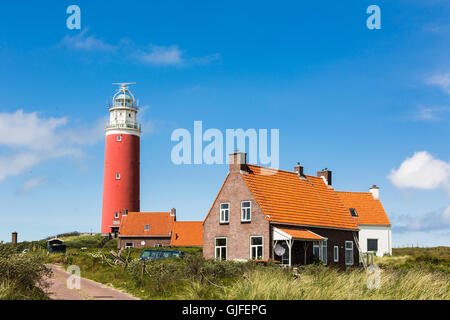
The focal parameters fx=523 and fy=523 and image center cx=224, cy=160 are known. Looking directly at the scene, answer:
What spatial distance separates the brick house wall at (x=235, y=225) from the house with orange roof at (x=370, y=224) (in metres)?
20.5

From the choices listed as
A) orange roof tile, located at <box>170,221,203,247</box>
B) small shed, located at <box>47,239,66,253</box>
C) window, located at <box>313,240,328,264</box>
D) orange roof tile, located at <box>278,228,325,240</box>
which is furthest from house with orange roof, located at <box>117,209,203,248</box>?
orange roof tile, located at <box>278,228,325,240</box>

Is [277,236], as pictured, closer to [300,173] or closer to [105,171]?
[300,173]

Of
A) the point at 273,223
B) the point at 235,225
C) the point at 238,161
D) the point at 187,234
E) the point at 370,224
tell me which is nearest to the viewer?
the point at 273,223

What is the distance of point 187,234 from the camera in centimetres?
6225

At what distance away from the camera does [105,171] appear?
6881cm

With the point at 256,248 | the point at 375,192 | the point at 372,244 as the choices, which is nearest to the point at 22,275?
the point at 256,248

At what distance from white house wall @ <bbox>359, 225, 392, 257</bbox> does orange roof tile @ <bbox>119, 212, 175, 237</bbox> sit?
23.7 m

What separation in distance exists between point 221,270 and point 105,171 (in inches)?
1926

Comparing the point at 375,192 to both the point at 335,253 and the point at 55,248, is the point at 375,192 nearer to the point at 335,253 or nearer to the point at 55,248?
the point at 335,253

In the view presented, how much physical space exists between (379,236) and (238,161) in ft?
81.9

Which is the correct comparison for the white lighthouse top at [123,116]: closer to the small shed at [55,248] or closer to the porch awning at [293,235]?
the small shed at [55,248]

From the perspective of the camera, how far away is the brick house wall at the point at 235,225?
110 ft

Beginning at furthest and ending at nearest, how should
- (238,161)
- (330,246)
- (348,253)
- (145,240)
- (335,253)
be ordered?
(145,240) → (348,253) → (335,253) → (330,246) → (238,161)
